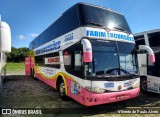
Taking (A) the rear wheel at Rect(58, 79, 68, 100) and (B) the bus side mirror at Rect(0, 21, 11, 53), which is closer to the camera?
(B) the bus side mirror at Rect(0, 21, 11, 53)

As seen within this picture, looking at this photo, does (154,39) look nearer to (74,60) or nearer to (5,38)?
(74,60)

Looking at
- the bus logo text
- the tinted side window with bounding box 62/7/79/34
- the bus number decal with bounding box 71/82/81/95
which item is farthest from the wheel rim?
the bus logo text

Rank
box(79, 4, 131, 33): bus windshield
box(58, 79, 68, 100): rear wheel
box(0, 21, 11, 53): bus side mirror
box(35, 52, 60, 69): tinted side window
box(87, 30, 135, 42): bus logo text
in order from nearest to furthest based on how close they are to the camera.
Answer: box(0, 21, 11, 53): bus side mirror → box(87, 30, 135, 42): bus logo text → box(79, 4, 131, 33): bus windshield → box(58, 79, 68, 100): rear wheel → box(35, 52, 60, 69): tinted side window

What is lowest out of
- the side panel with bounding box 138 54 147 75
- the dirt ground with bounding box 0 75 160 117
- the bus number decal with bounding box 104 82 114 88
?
the dirt ground with bounding box 0 75 160 117

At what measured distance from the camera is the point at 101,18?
23.1 feet

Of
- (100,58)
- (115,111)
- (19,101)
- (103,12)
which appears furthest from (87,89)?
(19,101)

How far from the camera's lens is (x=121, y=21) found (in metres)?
7.69

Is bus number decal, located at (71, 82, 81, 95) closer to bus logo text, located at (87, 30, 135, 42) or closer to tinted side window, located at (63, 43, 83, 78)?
tinted side window, located at (63, 43, 83, 78)

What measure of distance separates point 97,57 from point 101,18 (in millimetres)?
1748

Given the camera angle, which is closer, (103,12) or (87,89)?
(87,89)

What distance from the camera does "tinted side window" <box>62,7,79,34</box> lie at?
23.0 ft

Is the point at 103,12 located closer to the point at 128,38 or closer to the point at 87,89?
the point at 128,38

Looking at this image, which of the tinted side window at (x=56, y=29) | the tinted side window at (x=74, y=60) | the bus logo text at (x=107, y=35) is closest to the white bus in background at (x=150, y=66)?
the bus logo text at (x=107, y=35)

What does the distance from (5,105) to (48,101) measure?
174 cm
